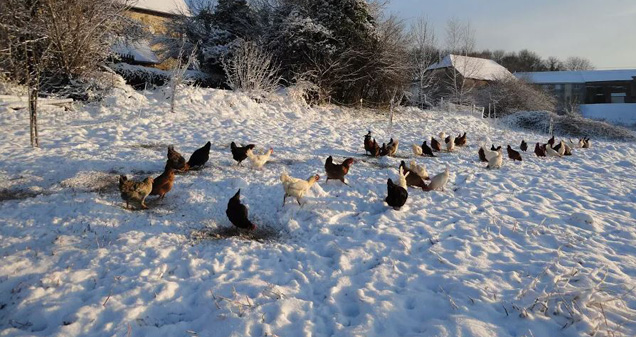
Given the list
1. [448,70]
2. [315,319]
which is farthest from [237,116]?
[448,70]

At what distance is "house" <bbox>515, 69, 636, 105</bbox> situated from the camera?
54.9m

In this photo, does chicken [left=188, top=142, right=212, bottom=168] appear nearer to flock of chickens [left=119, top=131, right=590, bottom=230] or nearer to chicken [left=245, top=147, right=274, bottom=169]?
flock of chickens [left=119, top=131, right=590, bottom=230]

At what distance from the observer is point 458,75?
1526 inches

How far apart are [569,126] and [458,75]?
16.7 meters

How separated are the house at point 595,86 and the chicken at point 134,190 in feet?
201

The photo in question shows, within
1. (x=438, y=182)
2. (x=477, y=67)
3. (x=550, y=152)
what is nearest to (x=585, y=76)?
(x=477, y=67)

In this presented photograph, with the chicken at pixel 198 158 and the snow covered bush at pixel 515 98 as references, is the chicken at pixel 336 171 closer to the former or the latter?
the chicken at pixel 198 158

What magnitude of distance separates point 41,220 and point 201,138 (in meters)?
5.92

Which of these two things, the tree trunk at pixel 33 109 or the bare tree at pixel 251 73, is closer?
the tree trunk at pixel 33 109

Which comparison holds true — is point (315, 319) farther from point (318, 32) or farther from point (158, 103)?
point (318, 32)

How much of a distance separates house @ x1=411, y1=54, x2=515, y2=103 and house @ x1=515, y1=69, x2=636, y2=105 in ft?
42.9

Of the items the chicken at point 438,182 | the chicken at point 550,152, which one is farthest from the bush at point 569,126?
the chicken at point 438,182

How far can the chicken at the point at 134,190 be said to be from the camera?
5.59 meters

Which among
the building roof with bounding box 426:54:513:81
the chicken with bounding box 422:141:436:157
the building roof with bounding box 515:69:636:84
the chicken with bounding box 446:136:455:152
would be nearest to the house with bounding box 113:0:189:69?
the chicken with bounding box 446:136:455:152
